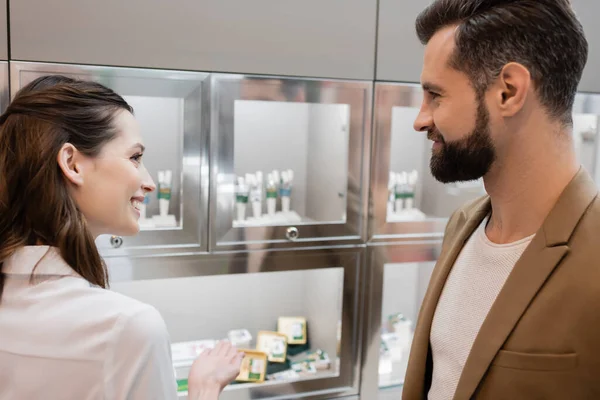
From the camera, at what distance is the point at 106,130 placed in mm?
1187

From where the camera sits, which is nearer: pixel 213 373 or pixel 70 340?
pixel 70 340

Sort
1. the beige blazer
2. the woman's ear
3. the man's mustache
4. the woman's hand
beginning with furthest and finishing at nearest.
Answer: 1. the woman's hand
2. the man's mustache
3. the woman's ear
4. the beige blazer

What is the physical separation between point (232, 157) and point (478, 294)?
1.08 m

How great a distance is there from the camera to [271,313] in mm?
2502

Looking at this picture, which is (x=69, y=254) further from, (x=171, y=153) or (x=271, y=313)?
(x=271, y=313)

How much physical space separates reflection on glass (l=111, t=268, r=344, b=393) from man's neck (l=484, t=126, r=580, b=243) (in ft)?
3.77

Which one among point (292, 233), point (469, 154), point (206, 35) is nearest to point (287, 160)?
point (292, 233)

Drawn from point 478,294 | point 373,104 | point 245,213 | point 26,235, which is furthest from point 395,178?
point 26,235

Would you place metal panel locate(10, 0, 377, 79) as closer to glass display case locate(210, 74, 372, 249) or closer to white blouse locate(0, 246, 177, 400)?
glass display case locate(210, 74, 372, 249)

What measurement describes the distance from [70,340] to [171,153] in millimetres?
1099

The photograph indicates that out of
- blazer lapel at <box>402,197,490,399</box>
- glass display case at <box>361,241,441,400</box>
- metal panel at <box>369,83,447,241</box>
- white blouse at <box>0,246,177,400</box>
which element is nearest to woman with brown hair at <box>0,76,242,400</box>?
white blouse at <box>0,246,177,400</box>

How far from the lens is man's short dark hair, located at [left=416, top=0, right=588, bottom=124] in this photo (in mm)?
1076

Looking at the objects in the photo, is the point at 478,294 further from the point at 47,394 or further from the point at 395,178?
the point at 395,178

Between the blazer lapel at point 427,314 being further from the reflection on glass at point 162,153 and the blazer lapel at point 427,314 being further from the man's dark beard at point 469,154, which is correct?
the reflection on glass at point 162,153
